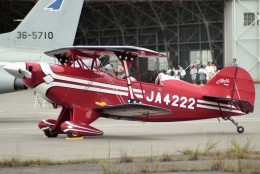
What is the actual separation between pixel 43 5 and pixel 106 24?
4494cm

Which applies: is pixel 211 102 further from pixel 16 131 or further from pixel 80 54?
pixel 16 131

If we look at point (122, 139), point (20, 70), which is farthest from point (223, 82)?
point (20, 70)

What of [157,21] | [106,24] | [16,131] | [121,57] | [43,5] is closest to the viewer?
[121,57]

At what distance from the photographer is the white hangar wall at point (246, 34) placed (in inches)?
2371

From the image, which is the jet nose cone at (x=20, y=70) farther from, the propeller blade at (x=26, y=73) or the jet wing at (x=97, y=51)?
the jet wing at (x=97, y=51)

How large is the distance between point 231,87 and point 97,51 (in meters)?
3.88

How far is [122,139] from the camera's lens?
18.5m

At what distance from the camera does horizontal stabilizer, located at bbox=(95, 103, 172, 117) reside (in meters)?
18.1

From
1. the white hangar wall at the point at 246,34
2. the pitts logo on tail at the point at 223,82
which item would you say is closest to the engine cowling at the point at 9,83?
the pitts logo on tail at the point at 223,82

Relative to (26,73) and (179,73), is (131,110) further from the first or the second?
(179,73)

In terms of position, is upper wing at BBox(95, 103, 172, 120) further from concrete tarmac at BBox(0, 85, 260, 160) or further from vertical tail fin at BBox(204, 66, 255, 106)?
vertical tail fin at BBox(204, 66, 255, 106)

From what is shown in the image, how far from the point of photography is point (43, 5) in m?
26.9

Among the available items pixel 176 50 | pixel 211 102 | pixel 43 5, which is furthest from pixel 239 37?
pixel 211 102

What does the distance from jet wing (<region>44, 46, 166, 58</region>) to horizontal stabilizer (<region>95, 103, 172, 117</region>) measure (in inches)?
56.3
